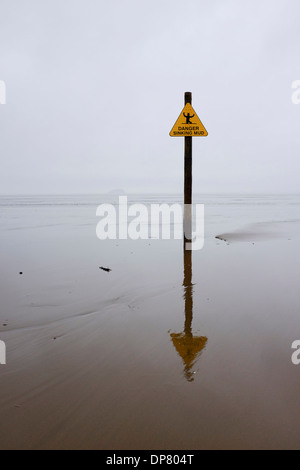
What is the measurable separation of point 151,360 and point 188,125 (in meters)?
5.85

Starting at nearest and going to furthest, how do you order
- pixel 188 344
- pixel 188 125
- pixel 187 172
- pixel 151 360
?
pixel 151 360 → pixel 188 344 → pixel 188 125 → pixel 187 172

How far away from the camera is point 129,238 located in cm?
1043

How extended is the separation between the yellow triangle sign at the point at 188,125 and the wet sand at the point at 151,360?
330cm

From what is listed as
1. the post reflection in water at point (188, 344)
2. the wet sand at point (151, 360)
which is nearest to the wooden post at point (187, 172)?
the wet sand at point (151, 360)

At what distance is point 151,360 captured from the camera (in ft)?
8.81

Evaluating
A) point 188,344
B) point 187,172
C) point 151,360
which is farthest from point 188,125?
point 151,360

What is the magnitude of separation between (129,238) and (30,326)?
23.1 ft

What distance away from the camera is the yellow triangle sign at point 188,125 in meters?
7.21

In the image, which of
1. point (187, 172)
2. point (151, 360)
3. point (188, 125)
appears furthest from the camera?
point (187, 172)

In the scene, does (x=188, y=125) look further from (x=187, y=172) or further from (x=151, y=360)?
(x=151, y=360)

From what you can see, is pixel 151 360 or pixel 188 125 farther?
pixel 188 125

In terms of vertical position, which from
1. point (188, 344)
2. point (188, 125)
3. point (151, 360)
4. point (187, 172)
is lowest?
point (151, 360)

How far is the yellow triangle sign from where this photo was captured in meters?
7.21

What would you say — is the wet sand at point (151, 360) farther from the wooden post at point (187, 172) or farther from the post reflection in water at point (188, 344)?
the wooden post at point (187, 172)
